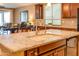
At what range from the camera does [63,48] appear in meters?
2.12

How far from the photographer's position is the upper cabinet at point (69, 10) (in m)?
4.16

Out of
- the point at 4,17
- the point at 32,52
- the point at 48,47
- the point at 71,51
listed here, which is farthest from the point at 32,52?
the point at 71,51

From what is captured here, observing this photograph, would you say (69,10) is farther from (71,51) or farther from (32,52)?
(32,52)

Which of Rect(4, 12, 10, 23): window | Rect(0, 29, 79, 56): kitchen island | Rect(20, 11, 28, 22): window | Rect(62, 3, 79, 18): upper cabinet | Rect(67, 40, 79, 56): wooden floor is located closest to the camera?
Rect(0, 29, 79, 56): kitchen island

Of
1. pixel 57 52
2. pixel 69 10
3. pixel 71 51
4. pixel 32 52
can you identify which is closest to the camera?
pixel 32 52

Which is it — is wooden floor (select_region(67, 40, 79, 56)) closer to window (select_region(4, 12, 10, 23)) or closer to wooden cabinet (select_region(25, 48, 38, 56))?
wooden cabinet (select_region(25, 48, 38, 56))

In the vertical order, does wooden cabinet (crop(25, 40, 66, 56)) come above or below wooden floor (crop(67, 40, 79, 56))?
above

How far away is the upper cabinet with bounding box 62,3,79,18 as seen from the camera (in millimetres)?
4160

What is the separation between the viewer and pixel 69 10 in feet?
14.1

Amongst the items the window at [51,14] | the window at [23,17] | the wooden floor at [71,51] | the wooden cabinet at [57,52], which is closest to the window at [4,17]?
the window at [23,17]

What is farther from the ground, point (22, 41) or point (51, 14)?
point (51, 14)

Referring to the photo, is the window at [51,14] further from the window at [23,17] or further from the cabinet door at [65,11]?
the window at [23,17]

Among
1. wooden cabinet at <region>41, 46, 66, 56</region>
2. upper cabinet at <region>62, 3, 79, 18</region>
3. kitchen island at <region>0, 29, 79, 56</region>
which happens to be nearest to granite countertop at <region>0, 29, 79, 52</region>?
kitchen island at <region>0, 29, 79, 56</region>

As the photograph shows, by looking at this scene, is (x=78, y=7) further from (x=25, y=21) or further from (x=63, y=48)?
(x=25, y=21)
